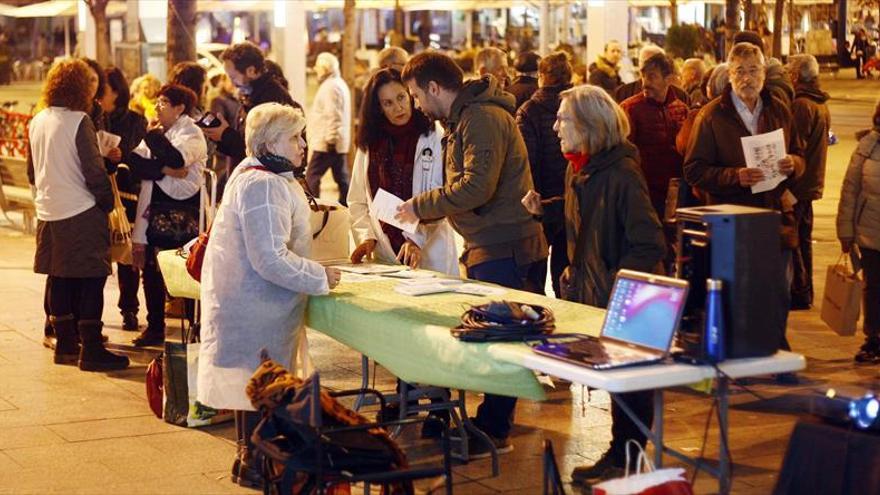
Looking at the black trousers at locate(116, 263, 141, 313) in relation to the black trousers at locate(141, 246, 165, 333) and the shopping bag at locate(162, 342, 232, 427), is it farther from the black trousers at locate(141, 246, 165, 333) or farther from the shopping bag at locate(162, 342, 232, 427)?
the shopping bag at locate(162, 342, 232, 427)

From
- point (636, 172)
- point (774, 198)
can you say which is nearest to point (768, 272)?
point (636, 172)

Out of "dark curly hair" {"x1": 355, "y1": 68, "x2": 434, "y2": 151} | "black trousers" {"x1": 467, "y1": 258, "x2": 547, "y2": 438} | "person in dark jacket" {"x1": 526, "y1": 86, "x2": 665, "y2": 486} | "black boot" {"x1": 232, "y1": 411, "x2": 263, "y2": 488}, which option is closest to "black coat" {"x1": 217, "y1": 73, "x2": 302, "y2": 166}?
"dark curly hair" {"x1": 355, "y1": 68, "x2": 434, "y2": 151}

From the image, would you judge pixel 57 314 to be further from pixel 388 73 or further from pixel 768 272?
pixel 768 272

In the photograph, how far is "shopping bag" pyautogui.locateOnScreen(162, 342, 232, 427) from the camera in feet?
23.6

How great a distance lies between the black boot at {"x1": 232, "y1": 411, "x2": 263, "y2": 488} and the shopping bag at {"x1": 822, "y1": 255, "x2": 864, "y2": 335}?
3766mm

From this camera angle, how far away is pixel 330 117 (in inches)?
568

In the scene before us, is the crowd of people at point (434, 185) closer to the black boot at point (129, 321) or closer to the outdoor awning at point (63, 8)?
the black boot at point (129, 321)

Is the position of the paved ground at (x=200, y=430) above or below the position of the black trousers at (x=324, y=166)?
below

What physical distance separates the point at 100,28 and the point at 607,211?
47.6ft

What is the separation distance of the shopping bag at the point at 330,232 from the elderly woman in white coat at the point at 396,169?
0.31 feet

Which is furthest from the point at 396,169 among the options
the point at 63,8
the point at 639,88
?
the point at 63,8

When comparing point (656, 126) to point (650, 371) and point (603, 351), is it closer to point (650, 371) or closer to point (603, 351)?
point (603, 351)

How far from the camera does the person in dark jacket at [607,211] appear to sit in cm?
588

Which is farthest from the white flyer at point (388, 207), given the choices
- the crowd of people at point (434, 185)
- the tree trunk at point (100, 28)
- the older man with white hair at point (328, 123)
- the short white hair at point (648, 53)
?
the tree trunk at point (100, 28)
